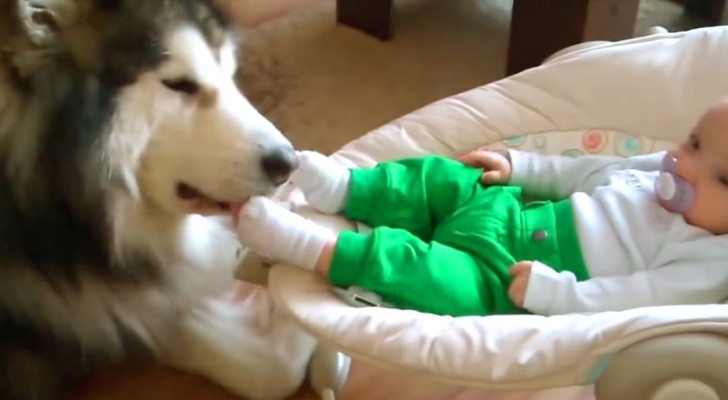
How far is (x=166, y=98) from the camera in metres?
1.12

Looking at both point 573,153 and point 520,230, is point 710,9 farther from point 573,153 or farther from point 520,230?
point 520,230

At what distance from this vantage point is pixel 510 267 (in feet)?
4.18

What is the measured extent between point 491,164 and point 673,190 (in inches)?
11.4

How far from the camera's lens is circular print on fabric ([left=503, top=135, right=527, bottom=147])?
1.54 meters

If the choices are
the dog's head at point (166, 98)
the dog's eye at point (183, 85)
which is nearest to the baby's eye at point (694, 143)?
the dog's head at point (166, 98)

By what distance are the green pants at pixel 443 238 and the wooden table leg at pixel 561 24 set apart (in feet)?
2.21

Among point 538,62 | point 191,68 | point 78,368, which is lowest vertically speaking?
point 78,368

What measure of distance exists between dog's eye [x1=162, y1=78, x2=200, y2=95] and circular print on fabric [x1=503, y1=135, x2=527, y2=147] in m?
0.59

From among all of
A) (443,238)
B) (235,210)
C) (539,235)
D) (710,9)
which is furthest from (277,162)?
(710,9)

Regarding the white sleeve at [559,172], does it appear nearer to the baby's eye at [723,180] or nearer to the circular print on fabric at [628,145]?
the circular print on fabric at [628,145]

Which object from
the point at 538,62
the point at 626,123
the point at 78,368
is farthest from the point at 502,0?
the point at 78,368

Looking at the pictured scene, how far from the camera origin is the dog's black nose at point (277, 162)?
1.17 m

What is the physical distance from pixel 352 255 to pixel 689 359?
1.46 feet

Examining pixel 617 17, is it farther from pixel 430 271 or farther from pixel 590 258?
pixel 430 271
